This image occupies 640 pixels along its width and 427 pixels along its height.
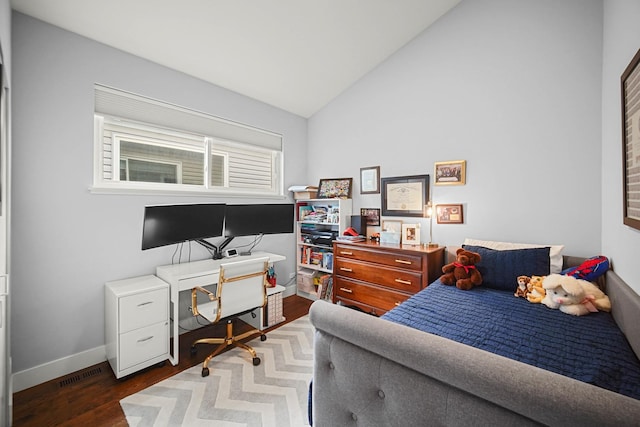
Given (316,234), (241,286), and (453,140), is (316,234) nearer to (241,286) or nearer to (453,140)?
(241,286)

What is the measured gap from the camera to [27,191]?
192 centimetres

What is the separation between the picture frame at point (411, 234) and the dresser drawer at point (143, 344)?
2.37 metres

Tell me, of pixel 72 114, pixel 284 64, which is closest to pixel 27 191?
pixel 72 114

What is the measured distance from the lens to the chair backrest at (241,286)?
2.13 metres

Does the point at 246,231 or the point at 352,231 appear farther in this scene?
the point at 352,231

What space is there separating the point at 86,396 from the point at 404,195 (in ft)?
10.5

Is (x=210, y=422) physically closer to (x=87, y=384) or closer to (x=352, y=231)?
(x=87, y=384)

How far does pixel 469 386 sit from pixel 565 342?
0.96m

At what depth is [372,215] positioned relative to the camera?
3.38m

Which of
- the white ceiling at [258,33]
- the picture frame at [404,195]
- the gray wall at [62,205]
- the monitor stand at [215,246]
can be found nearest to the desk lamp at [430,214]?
the picture frame at [404,195]

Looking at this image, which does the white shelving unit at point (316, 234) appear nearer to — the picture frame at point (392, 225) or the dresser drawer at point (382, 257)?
the dresser drawer at point (382, 257)

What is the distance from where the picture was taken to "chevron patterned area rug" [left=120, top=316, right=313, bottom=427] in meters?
1.66

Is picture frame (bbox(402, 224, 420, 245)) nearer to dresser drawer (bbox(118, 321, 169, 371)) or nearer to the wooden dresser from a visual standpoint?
the wooden dresser

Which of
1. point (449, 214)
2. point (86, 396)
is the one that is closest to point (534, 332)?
point (449, 214)
